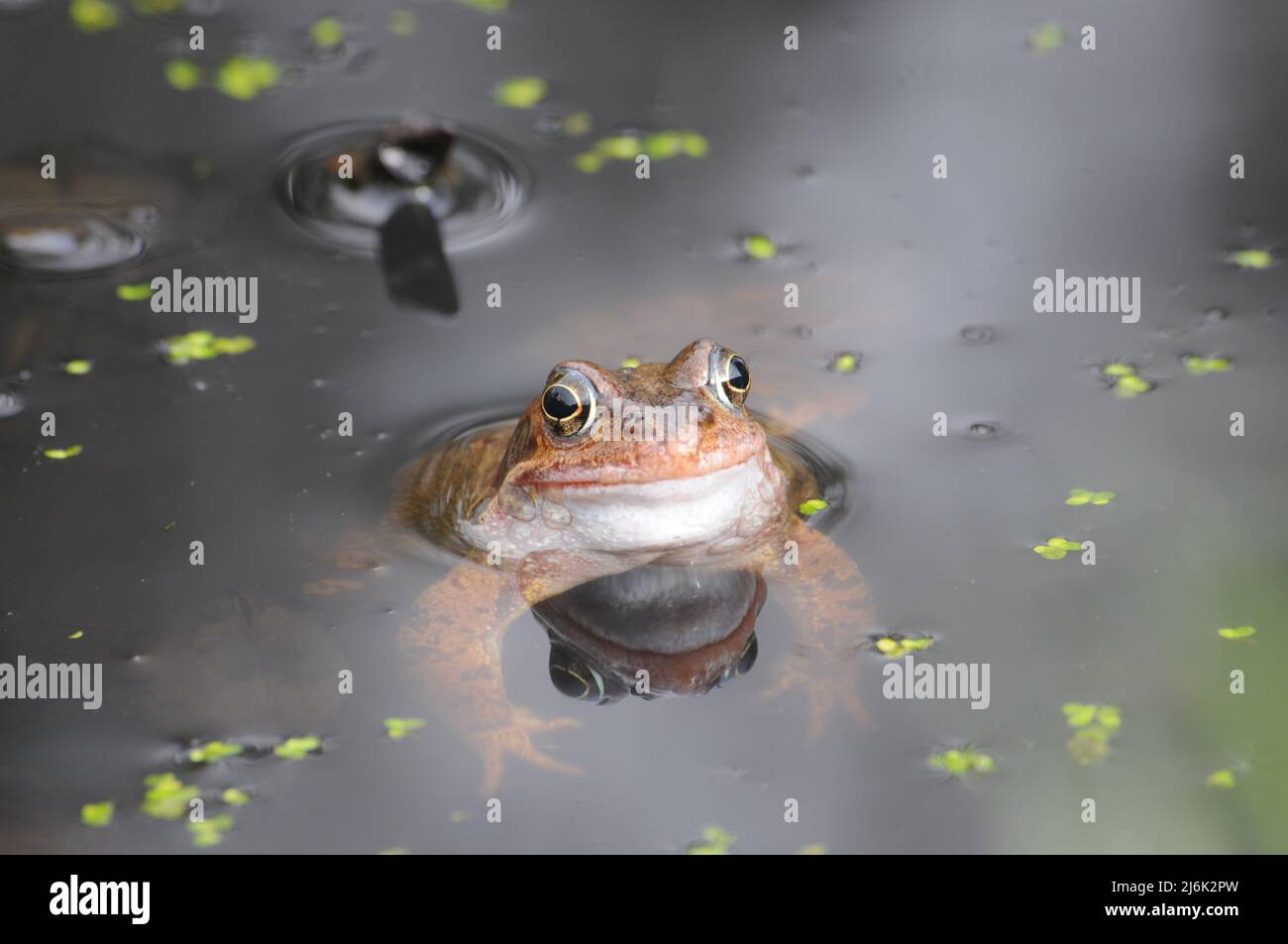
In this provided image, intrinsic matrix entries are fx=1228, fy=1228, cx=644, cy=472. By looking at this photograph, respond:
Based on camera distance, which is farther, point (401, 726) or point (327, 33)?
point (327, 33)

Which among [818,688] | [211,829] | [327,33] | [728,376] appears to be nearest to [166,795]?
[211,829]

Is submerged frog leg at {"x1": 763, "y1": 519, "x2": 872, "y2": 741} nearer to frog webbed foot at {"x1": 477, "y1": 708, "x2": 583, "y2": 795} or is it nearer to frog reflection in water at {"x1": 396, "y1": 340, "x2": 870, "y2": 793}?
frog reflection in water at {"x1": 396, "y1": 340, "x2": 870, "y2": 793}

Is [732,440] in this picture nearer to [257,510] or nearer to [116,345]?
[257,510]

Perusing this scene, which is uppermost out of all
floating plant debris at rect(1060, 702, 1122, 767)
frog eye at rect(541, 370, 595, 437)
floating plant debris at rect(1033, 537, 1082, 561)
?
frog eye at rect(541, 370, 595, 437)

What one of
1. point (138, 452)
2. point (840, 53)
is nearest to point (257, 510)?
point (138, 452)

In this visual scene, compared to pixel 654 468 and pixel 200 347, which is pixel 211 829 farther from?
pixel 200 347

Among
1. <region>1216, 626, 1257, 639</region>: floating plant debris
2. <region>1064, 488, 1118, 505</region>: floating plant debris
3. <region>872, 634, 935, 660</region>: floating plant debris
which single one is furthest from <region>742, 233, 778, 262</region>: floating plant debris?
<region>1216, 626, 1257, 639</region>: floating plant debris
